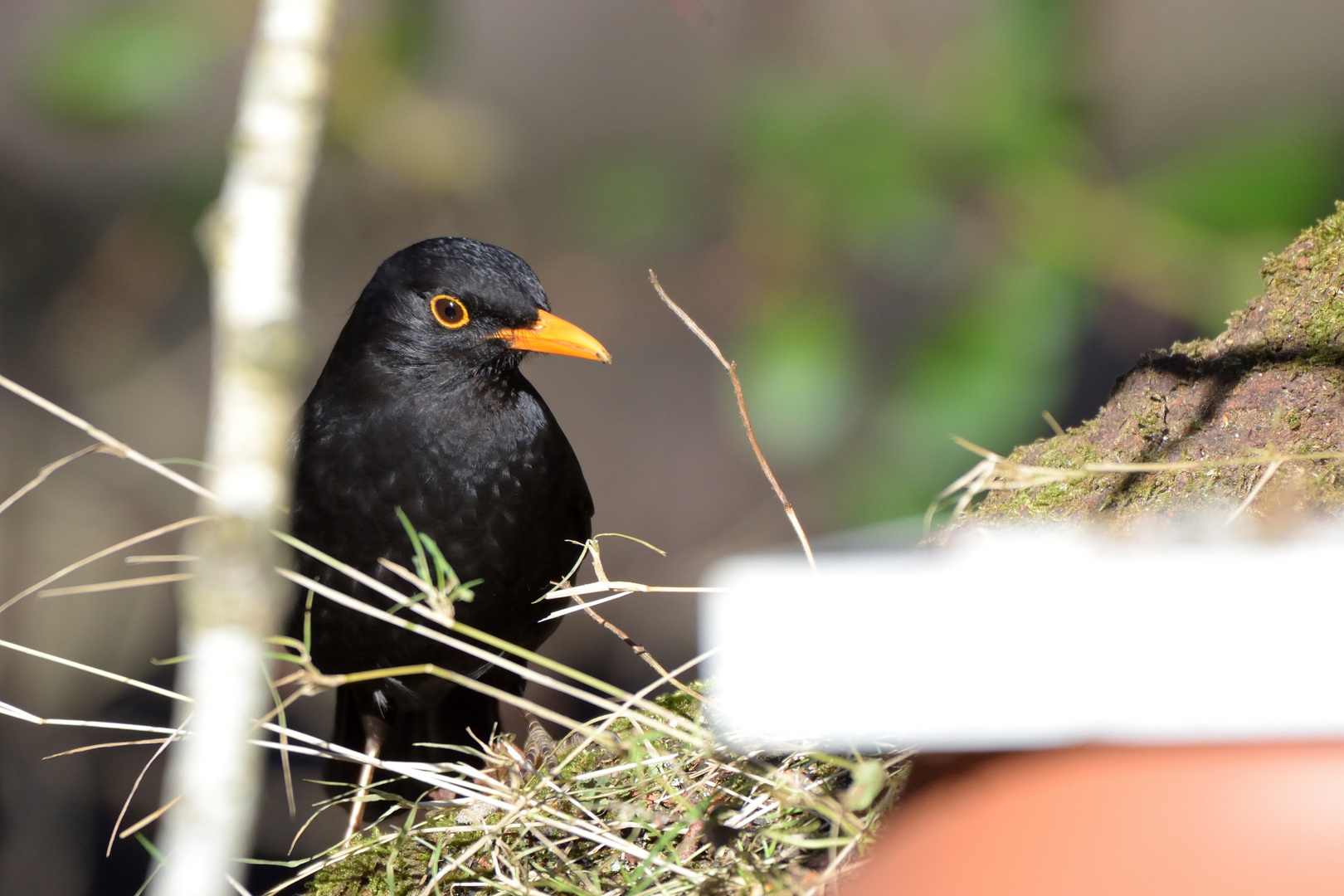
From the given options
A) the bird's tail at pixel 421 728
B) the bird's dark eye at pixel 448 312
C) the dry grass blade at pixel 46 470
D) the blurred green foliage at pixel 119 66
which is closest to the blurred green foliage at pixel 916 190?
the blurred green foliage at pixel 119 66

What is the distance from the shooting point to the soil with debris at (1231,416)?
1487 millimetres

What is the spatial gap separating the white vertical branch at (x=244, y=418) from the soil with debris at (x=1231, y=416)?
4.32 feet

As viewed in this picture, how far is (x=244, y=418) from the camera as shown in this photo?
0.64 meters

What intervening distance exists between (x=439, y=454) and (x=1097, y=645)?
168 cm

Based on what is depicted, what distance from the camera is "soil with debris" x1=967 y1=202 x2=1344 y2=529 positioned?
149 cm

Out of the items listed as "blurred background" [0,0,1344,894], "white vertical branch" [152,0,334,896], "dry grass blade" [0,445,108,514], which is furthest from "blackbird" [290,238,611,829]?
"white vertical branch" [152,0,334,896]

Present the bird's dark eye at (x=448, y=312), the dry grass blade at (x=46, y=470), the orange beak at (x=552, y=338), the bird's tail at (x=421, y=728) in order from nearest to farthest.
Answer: the dry grass blade at (x=46, y=470)
the orange beak at (x=552, y=338)
the bird's dark eye at (x=448, y=312)
the bird's tail at (x=421, y=728)

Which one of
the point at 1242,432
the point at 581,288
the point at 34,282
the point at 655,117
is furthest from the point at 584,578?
the point at 1242,432

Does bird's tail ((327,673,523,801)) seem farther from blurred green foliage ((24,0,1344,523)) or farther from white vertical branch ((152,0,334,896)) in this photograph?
white vertical branch ((152,0,334,896))

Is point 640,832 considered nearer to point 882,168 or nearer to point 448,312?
point 882,168

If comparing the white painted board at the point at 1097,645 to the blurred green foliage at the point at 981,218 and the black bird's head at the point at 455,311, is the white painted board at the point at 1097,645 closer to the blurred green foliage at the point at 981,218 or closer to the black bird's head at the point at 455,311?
the blurred green foliage at the point at 981,218

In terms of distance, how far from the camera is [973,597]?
3.22ft

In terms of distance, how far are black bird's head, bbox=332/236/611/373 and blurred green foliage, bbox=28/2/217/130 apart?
132cm

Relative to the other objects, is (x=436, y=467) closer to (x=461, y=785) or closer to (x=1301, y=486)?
(x=461, y=785)
